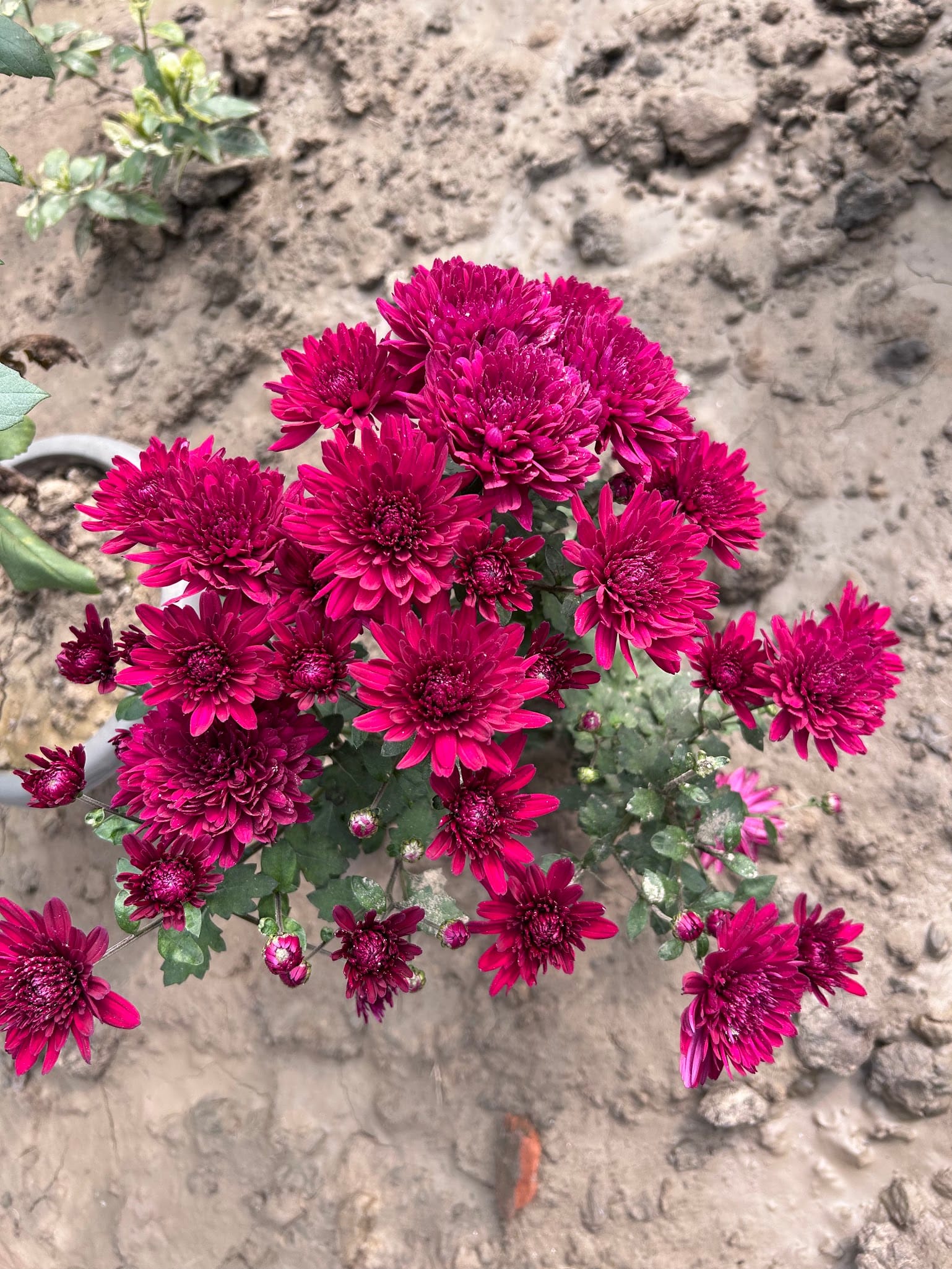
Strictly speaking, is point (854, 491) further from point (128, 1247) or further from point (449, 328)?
point (128, 1247)

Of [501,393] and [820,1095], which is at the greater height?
[501,393]

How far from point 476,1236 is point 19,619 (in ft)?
5.81

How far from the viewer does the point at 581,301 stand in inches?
50.1

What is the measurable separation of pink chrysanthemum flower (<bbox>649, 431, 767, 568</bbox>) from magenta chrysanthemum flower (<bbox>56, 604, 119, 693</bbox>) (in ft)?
2.95

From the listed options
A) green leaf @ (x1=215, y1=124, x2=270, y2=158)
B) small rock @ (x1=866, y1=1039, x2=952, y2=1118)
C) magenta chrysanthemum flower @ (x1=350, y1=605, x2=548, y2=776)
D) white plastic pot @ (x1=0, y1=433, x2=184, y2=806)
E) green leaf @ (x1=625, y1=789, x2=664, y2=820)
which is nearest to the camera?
magenta chrysanthemum flower @ (x1=350, y1=605, x2=548, y2=776)

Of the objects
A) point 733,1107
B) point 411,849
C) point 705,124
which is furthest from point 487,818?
point 705,124

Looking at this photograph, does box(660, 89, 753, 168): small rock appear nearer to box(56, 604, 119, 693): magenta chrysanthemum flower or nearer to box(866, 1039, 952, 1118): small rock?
box(56, 604, 119, 693): magenta chrysanthemum flower

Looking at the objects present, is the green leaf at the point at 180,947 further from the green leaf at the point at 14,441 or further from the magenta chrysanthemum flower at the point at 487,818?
the green leaf at the point at 14,441

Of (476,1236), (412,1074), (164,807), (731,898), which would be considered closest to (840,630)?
(731,898)

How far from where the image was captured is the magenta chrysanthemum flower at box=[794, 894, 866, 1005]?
1.25m

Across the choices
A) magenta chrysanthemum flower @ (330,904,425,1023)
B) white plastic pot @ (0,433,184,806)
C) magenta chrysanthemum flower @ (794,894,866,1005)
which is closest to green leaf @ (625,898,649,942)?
magenta chrysanthemum flower @ (794,894,866,1005)

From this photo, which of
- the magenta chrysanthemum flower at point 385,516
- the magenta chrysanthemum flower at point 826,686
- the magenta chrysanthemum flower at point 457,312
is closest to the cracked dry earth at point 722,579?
the magenta chrysanthemum flower at point 826,686

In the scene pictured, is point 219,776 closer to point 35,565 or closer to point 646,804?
point 646,804

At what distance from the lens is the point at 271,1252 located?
68.9 inches
